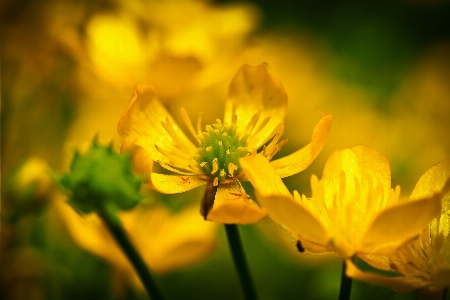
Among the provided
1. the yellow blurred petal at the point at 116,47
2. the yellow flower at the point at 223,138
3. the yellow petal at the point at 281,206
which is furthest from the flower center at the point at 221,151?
the yellow blurred petal at the point at 116,47

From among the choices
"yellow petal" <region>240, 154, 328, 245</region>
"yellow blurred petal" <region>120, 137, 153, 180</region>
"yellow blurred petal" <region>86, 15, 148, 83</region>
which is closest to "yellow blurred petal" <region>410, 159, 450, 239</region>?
"yellow petal" <region>240, 154, 328, 245</region>

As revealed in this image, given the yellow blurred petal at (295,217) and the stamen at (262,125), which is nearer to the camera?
the yellow blurred petal at (295,217)

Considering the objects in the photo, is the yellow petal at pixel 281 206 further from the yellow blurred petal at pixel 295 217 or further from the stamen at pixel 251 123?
the stamen at pixel 251 123

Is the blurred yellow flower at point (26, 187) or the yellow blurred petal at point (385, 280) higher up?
the blurred yellow flower at point (26, 187)

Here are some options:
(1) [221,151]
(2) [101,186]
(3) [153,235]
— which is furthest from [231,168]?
(3) [153,235]

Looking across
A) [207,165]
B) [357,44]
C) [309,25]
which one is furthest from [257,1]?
[207,165]

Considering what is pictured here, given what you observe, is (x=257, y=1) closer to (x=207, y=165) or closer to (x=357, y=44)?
(x=357, y=44)
